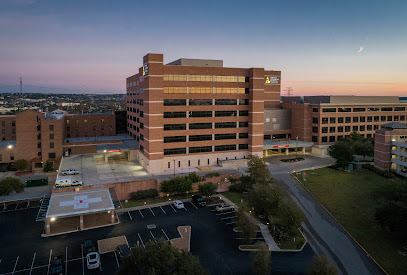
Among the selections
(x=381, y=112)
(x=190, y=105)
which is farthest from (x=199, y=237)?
(x=381, y=112)

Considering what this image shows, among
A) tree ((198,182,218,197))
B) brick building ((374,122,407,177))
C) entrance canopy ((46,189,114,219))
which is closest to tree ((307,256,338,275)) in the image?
tree ((198,182,218,197))

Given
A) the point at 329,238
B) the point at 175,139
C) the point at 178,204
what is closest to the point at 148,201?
the point at 178,204

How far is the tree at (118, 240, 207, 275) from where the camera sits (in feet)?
82.9

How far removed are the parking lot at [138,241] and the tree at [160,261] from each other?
7.09 metres

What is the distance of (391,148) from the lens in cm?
6556

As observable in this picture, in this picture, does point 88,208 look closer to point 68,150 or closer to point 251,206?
point 251,206

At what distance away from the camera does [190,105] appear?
6738cm

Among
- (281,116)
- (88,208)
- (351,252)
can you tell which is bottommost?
(351,252)

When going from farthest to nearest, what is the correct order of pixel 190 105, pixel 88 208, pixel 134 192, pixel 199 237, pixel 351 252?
1. pixel 190 105
2. pixel 134 192
3. pixel 88 208
4. pixel 199 237
5. pixel 351 252

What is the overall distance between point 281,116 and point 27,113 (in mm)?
65464

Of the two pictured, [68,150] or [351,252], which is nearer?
[351,252]

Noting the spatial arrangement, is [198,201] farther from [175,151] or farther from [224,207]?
[175,151]

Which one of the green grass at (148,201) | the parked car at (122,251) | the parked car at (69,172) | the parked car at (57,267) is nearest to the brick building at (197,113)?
the green grass at (148,201)

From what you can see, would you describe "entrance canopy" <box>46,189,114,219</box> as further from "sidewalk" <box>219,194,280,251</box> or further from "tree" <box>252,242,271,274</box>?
"tree" <box>252,242,271,274</box>
